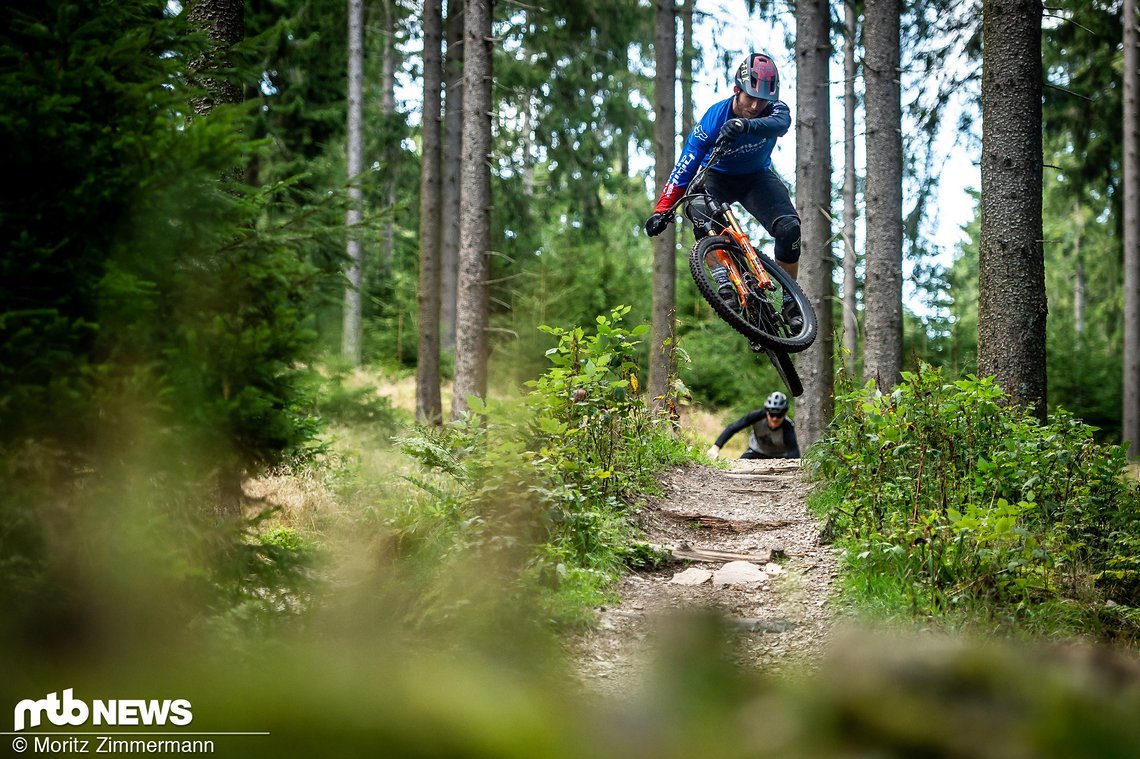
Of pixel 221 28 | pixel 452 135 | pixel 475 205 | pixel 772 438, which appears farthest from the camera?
pixel 452 135

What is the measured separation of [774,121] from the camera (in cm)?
738

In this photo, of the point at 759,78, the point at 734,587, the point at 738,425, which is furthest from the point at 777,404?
the point at 734,587

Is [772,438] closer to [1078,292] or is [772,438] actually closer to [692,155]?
[692,155]

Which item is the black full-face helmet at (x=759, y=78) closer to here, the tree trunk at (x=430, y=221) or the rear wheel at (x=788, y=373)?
the rear wheel at (x=788, y=373)

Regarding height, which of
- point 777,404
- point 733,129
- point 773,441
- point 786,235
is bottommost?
point 773,441

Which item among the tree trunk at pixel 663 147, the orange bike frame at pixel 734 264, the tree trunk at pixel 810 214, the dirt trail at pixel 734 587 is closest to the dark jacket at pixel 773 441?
the tree trunk at pixel 810 214

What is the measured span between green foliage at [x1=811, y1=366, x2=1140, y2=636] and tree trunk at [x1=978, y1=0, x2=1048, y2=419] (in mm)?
459

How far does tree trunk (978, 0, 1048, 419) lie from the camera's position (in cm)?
724

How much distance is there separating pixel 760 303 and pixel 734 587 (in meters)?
3.29

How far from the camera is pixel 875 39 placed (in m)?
11.3

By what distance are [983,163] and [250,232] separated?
20.6ft

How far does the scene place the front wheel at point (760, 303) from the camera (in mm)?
7605

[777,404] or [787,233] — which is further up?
[787,233]

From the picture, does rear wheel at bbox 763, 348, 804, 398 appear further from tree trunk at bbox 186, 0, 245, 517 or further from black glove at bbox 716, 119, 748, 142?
tree trunk at bbox 186, 0, 245, 517
